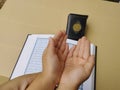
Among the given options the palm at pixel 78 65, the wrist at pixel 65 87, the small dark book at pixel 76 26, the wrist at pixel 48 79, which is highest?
the small dark book at pixel 76 26

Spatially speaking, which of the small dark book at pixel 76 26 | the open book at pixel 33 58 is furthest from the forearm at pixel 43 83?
the small dark book at pixel 76 26

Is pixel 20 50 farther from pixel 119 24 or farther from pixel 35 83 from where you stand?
pixel 119 24

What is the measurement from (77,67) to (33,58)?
0.74 feet

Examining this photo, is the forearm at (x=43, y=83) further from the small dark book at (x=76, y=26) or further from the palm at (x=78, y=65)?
the small dark book at (x=76, y=26)

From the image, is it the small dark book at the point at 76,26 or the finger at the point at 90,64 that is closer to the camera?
the finger at the point at 90,64

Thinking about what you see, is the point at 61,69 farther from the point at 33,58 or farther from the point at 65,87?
the point at 33,58

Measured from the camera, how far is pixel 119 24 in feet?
3.15

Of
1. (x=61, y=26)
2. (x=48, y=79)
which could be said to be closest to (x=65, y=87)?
(x=48, y=79)

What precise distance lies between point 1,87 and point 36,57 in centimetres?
22

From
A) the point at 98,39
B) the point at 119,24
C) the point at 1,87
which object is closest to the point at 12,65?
the point at 1,87

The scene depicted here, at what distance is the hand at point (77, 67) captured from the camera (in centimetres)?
63

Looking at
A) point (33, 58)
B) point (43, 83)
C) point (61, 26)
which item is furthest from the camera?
point (61, 26)

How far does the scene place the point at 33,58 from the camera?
0.84 meters

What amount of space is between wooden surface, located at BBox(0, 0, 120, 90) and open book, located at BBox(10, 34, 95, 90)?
0.02 meters
